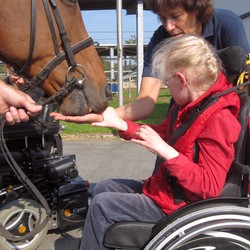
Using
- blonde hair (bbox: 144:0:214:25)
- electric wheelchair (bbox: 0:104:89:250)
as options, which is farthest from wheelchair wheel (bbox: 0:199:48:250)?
blonde hair (bbox: 144:0:214:25)

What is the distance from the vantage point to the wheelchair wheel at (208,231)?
1.66 m

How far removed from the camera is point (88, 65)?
2197mm

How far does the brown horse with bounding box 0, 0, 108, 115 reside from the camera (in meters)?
2.07

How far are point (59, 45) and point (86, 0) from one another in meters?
11.9

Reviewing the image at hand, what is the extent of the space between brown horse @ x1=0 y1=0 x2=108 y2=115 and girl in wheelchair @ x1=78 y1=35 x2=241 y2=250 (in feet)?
1.31

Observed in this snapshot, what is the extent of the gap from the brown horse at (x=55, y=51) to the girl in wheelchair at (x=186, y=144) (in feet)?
1.31

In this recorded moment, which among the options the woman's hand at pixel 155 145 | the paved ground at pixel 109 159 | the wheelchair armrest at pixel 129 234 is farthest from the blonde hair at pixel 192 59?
the paved ground at pixel 109 159

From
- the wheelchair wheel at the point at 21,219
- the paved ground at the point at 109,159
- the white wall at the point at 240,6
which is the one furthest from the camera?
the white wall at the point at 240,6

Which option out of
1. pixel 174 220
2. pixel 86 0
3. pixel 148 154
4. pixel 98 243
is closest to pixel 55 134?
pixel 98 243

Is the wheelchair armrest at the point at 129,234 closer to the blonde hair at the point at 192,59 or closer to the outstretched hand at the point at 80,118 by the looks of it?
the outstretched hand at the point at 80,118

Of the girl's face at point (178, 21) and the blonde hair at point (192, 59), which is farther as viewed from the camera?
the girl's face at point (178, 21)

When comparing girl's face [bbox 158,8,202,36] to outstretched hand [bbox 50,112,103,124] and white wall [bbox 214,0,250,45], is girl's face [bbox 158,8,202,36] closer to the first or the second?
outstretched hand [bbox 50,112,103,124]

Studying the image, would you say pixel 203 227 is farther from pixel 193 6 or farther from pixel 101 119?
pixel 193 6

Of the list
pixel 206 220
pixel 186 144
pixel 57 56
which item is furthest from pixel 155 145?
pixel 57 56
